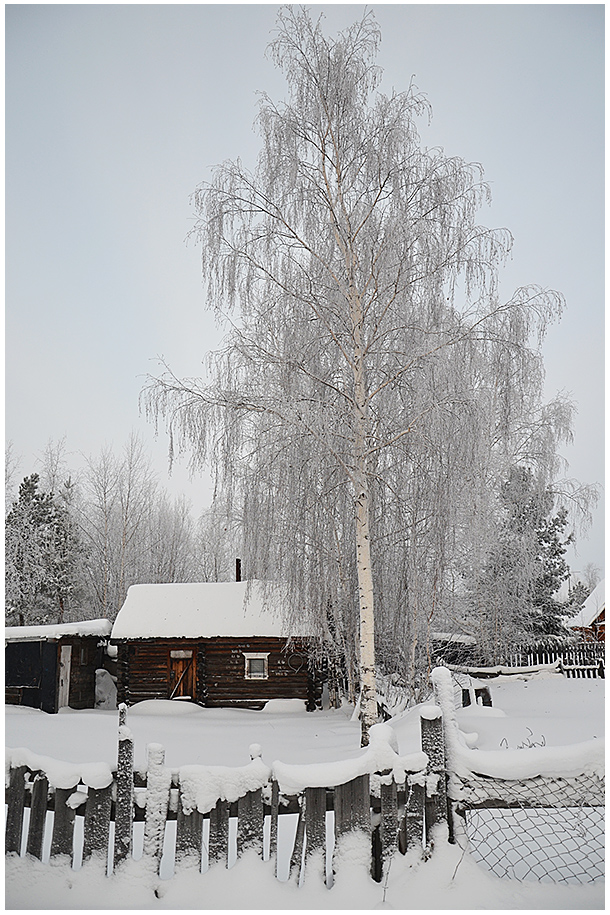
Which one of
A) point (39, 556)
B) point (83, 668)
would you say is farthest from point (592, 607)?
point (39, 556)

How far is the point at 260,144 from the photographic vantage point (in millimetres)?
8555

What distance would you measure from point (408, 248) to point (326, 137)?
196 cm

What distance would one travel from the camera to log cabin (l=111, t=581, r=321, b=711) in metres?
17.6

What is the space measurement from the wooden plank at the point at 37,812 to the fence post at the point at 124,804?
1.69 ft

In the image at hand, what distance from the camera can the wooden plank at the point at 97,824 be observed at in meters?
4.14

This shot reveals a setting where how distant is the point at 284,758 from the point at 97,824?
4.27 meters

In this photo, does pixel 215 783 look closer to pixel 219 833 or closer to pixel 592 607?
pixel 219 833

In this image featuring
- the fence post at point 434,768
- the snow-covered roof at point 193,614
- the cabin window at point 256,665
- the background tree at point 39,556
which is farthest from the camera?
the background tree at point 39,556

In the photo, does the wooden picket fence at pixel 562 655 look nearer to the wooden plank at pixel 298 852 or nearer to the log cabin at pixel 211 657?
the log cabin at pixel 211 657

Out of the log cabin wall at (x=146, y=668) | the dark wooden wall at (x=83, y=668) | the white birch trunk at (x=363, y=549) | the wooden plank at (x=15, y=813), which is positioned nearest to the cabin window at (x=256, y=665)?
the log cabin wall at (x=146, y=668)

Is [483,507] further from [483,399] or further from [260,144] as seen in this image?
Result: [260,144]

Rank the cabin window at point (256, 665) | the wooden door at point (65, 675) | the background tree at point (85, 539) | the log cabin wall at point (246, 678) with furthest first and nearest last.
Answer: the background tree at point (85, 539) → the wooden door at point (65, 675) → the cabin window at point (256, 665) → the log cabin wall at point (246, 678)

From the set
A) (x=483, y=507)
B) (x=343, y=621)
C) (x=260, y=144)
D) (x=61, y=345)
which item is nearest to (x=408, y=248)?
(x=260, y=144)

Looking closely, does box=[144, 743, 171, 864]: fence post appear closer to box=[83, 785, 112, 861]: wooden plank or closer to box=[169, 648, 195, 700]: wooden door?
box=[83, 785, 112, 861]: wooden plank
